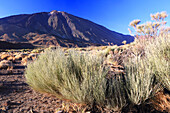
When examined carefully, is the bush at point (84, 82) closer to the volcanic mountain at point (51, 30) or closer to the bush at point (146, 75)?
the bush at point (146, 75)

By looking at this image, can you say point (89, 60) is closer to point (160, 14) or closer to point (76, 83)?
point (76, 83)

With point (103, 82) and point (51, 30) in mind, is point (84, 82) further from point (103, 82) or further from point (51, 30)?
point (51, 30)

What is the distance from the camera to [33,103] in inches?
80.1

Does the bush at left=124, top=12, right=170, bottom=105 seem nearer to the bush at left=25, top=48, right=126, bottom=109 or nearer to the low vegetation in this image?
the low vegetation

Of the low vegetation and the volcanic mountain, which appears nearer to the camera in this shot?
the low vegetation

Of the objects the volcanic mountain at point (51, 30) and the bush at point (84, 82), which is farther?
the volcanic mountain at point (51, 30)

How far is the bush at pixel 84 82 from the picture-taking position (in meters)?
1.70

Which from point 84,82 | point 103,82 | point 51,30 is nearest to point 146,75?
point 103,82

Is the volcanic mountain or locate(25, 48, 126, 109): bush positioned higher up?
the volcanic mountain

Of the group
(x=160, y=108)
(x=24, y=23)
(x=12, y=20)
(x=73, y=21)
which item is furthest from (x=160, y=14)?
(x=73, y=21)

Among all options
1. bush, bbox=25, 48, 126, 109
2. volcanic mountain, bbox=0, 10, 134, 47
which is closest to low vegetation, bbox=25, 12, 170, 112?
bush, bbox=25, 48, 126, 109

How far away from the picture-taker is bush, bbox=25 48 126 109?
1704mm

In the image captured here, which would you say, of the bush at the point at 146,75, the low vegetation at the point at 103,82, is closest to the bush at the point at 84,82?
the low vegetation at the point at 103,82

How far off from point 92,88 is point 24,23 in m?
96.7
